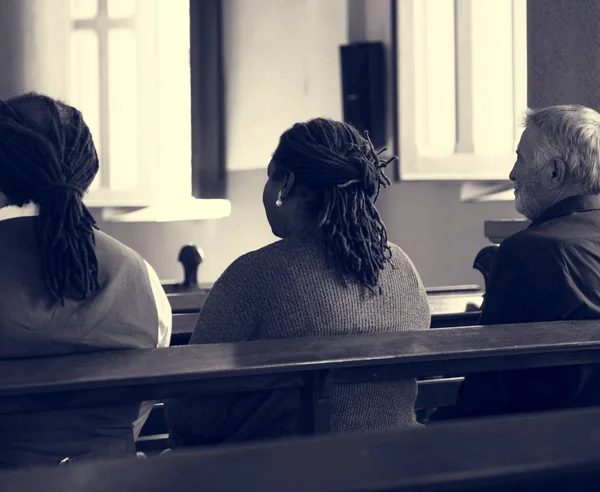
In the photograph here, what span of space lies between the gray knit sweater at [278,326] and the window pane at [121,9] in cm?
463

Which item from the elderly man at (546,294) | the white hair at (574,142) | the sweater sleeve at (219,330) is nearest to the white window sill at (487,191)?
the white hair at (574,142)

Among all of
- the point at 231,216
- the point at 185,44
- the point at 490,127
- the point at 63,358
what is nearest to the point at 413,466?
the point at 63,358

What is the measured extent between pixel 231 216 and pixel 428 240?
144 cm

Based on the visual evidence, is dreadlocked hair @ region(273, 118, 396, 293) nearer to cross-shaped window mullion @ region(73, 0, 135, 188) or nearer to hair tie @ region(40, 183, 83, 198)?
hair tie @ region(40, 183, 83, 198)

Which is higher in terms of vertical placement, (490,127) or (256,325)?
(490,127)

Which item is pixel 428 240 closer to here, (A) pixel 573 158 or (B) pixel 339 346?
(A) pixel 573 158

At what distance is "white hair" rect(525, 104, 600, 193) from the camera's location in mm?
2559

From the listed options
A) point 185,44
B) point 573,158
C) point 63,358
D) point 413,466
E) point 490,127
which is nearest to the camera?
point 413,466

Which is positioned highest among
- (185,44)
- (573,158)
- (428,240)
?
(185,44)

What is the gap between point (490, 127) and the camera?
6.30 metres

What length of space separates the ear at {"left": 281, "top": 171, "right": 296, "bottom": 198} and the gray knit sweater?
149mm

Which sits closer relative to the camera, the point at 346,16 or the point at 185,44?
the point at 185,44

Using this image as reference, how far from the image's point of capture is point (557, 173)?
8.50 ft

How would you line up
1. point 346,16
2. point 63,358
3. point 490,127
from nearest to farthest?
point 63,358 < point 490,127 < point 346,16
